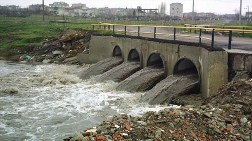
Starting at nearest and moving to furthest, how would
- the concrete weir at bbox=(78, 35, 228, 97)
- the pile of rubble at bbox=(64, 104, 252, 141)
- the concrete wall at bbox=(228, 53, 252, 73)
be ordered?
1. the pile of rubble at bbox=(64, 104, 252, 141)
2. the concrete wall at bbox=(228, 53, 252, 73)
3. the concrete weir at bbox=(78, 35, 228, 97)

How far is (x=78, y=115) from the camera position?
55.8 feet

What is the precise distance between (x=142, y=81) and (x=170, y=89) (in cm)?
340

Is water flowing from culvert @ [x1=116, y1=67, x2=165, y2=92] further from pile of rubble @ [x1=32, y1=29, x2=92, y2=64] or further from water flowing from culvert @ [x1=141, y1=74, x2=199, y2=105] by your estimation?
pile of rubble @ [x1=32, y1=29, x2=92, y2=64]

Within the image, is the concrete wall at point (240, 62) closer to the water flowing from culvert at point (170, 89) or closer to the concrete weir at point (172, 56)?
the concrete weir at point (172, 56)

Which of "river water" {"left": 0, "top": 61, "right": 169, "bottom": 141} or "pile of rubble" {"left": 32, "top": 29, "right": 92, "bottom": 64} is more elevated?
"pile of rubble" {"left": 32, "top": 29, "right": 92, "bottom": 64}

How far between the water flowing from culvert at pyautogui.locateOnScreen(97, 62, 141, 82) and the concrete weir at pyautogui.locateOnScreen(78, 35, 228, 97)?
761 mm

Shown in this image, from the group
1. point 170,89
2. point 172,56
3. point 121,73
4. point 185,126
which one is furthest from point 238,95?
point 121,73

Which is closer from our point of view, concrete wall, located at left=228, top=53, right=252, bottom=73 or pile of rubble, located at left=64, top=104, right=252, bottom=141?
pile of rubble, located at left=64, top=104, right=252, bottom=141

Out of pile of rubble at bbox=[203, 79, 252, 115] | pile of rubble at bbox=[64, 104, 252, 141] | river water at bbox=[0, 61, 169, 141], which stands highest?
pile of rubble at bbox=[203, 79, 252, 115]

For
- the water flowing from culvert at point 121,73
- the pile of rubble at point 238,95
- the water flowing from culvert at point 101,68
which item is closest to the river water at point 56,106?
the water flowing from culvert at point 121,73

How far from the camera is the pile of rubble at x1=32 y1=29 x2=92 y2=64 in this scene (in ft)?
125

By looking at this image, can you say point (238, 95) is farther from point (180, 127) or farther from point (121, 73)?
point (121, 73)

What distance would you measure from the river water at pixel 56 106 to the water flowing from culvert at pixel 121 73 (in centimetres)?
59

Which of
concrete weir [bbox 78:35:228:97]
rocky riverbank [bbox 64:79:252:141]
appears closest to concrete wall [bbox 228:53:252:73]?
concrete weir [bbox 78:35:228:97]
